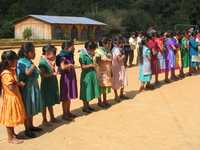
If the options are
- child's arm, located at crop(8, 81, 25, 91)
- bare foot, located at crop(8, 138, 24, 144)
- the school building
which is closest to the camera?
child's arm, located at crop(8, 81, 25, 91)

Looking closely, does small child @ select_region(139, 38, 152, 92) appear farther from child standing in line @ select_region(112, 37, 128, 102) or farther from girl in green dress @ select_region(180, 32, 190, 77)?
girl in green dress @ select_region(180, 32, 190, 77)

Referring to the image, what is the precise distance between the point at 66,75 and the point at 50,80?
1.78 ft

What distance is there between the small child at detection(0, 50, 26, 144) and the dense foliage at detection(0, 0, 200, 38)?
161ft

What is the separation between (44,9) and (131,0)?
16.3 m

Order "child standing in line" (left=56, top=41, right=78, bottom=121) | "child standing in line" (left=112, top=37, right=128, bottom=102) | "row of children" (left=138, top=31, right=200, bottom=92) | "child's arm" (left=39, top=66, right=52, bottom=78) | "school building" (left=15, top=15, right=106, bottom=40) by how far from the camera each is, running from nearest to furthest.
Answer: "child's arm" (left=39, top=66, right=52, bottom=78) → "child standing in line" (left=56, top=41, right=78, bottom=121) → "child standing in line" (left=112, top=37, right=128, bottom=102) → "row of children" (left=138, top=31, right=200, bottom=92) → "school building" (left=15, top=15, right=106, bottom=40)

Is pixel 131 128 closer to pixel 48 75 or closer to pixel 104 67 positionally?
pixel 48 75

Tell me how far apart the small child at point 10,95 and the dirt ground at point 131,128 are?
38 centimetres

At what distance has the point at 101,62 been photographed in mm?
10148

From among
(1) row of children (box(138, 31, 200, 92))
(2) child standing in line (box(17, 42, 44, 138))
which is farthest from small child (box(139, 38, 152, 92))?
(2) child standing in line (box(17, 42, 44, 138))

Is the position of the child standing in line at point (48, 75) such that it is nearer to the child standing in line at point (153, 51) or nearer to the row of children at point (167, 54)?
the row of children at point (167, 54)

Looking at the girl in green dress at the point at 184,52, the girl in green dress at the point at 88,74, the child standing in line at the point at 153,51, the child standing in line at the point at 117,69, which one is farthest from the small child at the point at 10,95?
the girl in green dress at the point at 184,52

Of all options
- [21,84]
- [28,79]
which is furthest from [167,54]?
[21,84]

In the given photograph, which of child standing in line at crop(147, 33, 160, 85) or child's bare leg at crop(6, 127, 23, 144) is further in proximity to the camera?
child standing in line at crop(147, 33, 160, 85)

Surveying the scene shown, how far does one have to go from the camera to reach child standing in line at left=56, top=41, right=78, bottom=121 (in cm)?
880
